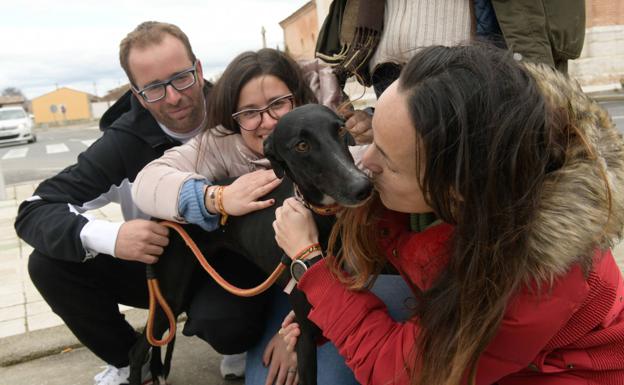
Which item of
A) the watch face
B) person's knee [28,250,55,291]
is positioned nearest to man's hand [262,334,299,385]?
the watch face

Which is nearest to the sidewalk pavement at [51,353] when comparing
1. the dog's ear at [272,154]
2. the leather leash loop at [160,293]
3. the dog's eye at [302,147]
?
the leather leash loop at [160,293]

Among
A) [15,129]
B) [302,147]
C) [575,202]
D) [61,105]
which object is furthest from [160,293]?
[61,105]

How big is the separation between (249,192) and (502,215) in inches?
32.9

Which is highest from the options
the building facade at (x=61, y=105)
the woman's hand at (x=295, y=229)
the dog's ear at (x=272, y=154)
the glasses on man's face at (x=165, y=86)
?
the glasses on man's face at (x=165, y=86)

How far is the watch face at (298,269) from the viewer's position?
59.4 inches

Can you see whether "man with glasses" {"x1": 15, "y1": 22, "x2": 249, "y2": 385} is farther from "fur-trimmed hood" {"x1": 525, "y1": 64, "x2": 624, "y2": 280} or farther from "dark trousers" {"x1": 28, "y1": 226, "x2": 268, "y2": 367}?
"fur-trimmed hood" {"x1": 525, "y1": 64, "x2": 624, "y2": 280}

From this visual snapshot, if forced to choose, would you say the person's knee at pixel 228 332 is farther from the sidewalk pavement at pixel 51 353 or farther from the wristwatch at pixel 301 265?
the wristwatch at pixel 301 265

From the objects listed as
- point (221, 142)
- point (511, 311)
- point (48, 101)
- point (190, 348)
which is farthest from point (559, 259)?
point (48, 101)

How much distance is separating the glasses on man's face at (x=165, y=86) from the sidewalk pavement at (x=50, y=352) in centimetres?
123

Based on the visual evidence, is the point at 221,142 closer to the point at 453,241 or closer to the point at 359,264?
the point at 359,264

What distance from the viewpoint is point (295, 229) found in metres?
1.56

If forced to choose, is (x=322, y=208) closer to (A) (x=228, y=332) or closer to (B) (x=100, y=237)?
(A) (x=228, y=332)

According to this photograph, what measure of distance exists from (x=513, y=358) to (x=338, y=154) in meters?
0.62

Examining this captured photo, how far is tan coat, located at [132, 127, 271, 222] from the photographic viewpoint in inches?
73.3
